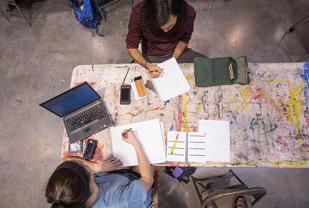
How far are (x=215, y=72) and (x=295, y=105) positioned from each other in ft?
1.81

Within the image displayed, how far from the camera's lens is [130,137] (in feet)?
5.26

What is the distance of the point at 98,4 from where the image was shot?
9.17 feet

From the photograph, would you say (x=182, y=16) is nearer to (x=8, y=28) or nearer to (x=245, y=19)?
(x=245, y=19)

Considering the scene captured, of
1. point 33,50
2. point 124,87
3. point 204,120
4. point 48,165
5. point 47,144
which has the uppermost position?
point 33,50

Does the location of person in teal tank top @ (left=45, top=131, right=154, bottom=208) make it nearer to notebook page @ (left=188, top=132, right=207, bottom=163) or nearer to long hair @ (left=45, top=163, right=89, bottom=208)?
long hair @ (left=45, top=163, right=89, bottom=208)

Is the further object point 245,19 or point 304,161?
point 245,19

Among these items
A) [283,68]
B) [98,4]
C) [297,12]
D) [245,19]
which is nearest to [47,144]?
[98,4]

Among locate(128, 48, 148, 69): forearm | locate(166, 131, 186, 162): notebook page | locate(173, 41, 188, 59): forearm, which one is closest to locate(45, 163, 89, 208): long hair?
locate(166, 131, 186, 162): notebook page

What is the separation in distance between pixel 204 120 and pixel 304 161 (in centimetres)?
64

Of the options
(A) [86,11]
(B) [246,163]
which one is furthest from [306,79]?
(A) [86,11]

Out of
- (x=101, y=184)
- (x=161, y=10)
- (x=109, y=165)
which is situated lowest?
(x=101, y=184)

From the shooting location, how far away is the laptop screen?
57.2 inches

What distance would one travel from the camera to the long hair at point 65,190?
1.21 meters

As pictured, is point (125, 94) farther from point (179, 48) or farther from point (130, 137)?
point (179, 48)
